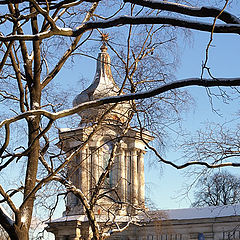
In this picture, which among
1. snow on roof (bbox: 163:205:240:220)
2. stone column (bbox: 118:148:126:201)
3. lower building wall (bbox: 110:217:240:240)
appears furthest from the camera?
snow on roof (bbox: 163:205:240:220)

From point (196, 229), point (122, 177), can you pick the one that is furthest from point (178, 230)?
point (122, 177)

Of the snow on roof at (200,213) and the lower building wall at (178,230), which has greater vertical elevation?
the snow on roof at (200,213)

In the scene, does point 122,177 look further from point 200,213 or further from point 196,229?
point 200,213

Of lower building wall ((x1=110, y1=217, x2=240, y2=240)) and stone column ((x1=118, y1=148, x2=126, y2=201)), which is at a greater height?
stone column ((x1=118, y1=148, x2=126, y2=201))

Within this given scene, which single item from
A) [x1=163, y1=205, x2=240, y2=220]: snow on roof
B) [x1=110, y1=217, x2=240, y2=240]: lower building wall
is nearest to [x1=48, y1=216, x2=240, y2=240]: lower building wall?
[x1=110, y1=217, x2=240, y2=240]: lower building wall

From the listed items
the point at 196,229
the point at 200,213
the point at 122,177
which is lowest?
the point at 122,177

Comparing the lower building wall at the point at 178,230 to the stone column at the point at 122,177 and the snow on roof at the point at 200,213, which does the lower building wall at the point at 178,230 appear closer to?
the snow on roof at the point at 200,213

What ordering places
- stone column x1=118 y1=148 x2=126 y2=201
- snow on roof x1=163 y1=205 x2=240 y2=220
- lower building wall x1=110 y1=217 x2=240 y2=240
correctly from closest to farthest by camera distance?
stone column x1=118 y1=148 x2=126 y2=201 → lower building wall x1=110 y1=217 x2=240 y2=240 → snow on roof x1=163 y1=205 x2=240 y2=220

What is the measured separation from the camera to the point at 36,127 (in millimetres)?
10727

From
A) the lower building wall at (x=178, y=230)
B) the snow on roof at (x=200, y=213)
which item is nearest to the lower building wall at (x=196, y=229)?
the lower building wall at (x=178, y=230)

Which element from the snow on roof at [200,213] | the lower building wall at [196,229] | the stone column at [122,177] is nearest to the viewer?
the stone column at [122,177]

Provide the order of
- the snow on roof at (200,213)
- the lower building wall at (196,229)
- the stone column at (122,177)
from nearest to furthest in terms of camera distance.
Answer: the stone column at (122,177)
the lower building wall at (196,229)
the snow on roof at (200,213)

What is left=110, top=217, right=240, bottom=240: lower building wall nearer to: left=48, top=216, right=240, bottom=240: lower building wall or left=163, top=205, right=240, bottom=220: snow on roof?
left=48, top=216, right=240, bottom=240: lower building wall

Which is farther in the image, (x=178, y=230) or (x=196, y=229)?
(x=178, y=230)
